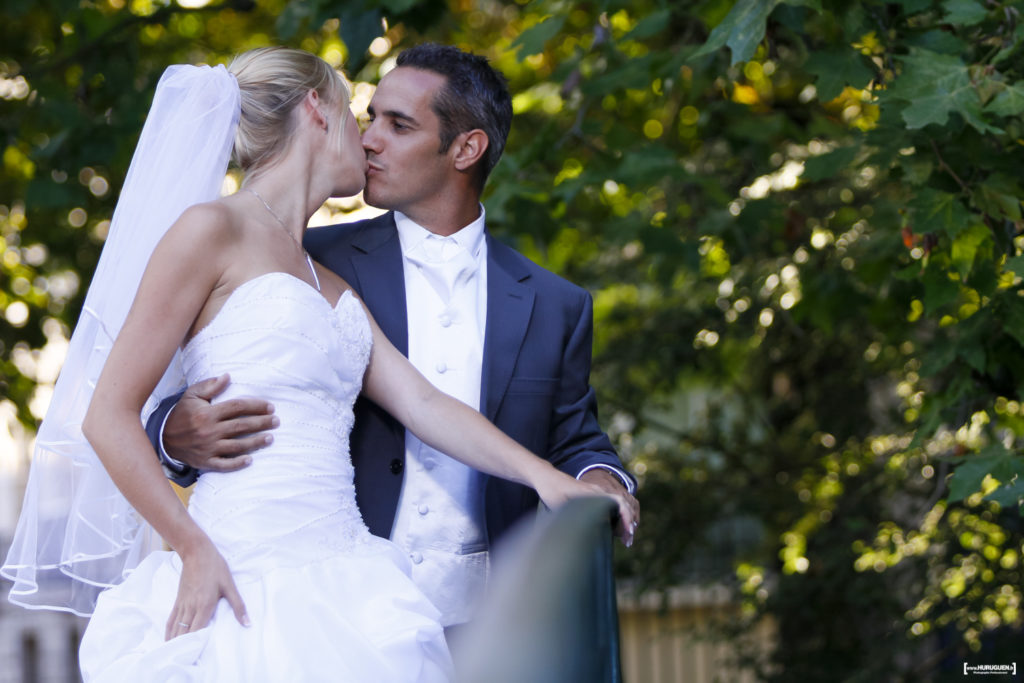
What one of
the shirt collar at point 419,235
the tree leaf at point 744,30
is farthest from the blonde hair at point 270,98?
the tree leaf at point 744,30

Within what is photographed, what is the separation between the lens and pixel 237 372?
2062 mm

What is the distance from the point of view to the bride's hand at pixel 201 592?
1.91 meters

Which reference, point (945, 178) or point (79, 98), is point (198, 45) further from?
point (945, 178)

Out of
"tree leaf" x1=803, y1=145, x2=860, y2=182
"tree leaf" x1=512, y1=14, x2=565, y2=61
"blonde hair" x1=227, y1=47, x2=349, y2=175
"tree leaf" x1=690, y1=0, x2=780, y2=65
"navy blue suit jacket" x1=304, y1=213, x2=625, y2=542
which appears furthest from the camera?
"tree leaf" x1=512, y1=14, x2=565, y2=61

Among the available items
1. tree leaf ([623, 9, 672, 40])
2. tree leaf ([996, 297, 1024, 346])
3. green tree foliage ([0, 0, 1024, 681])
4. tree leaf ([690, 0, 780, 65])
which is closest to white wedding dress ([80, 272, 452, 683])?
tree leaf ([690, 0, 780, 65])

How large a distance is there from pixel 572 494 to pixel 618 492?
0.17 m

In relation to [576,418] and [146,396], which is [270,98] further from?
[576,418]

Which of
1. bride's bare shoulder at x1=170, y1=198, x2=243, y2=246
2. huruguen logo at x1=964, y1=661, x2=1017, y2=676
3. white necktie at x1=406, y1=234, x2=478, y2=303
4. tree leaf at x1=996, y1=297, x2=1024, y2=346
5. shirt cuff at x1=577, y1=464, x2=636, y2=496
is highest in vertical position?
bride's bare shoulder at x1=170, y1=198, x2=243, y2=246

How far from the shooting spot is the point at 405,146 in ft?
8.84

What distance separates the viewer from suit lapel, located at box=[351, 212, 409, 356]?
2.53 meters

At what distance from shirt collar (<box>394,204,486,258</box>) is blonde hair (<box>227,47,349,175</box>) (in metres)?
0.45

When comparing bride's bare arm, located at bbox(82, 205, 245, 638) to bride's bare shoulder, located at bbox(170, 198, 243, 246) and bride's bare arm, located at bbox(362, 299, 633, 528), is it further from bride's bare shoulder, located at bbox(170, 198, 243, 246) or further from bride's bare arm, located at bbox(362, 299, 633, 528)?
bride's bare arm, located at bbox(362, 299, 633, 528)

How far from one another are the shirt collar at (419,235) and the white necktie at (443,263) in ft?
0.04

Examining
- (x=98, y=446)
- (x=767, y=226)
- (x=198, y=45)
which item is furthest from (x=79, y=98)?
(x=98, y=446)
